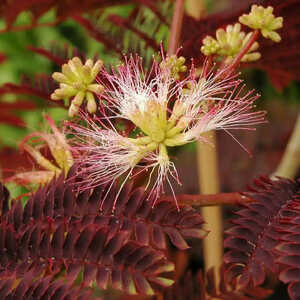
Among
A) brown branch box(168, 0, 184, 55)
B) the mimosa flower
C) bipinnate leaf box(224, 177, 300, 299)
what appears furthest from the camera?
brown branch box(168, 0, 184, 55)

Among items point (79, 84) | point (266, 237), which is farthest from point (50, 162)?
point (266, 237)

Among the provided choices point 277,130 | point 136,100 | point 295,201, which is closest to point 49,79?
point 136,100

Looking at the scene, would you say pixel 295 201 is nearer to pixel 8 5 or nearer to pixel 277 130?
pixel 8 5

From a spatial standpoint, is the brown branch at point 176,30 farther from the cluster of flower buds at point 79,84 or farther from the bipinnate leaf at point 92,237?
the bipinnate leaf at point 92,237

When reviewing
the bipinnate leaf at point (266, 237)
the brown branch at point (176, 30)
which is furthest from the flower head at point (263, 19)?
the bipinnate leaf at point (266, 237)

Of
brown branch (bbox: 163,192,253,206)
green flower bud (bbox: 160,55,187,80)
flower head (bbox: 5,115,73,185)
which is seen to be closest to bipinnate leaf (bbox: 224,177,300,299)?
brown branch (bbox: 163,192,253,206)

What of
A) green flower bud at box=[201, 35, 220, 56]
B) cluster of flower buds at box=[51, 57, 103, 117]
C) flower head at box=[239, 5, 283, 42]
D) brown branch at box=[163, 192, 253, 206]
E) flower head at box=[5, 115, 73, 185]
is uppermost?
flower head at box=[239, 5, 283, 42]

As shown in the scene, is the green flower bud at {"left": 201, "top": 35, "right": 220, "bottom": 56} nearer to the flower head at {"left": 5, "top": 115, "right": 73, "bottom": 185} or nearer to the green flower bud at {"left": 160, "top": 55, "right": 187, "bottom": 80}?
the green flower bud at {"left": 160, "top": 55, "right": 187, "bottom": 80}
